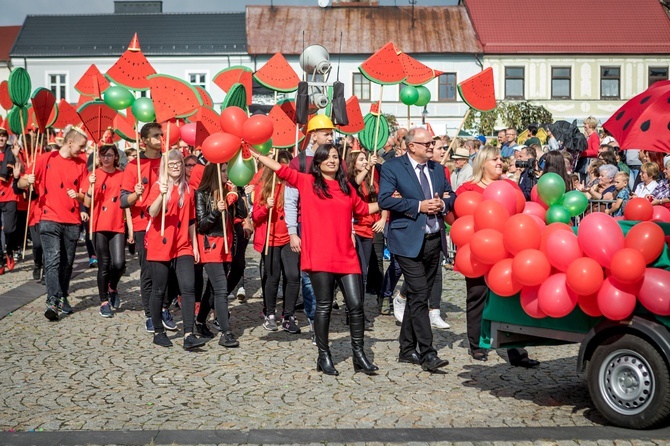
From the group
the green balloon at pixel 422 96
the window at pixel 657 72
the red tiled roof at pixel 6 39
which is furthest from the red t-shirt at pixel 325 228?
the red tiled roof at pixel 6 39

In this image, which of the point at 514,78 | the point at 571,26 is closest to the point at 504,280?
the point at 514,78

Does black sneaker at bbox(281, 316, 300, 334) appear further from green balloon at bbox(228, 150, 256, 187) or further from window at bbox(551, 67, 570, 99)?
window at bbox(551, 67, 570, 99)

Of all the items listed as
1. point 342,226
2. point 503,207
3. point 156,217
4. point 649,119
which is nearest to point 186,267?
point 156,217

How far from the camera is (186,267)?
8.87 metres

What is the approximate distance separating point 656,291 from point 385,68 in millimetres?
5160

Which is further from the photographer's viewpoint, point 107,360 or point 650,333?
point 107,360

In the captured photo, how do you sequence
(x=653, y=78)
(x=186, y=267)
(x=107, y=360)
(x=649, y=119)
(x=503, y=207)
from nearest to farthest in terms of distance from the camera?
(x=649, y=119) → (x=503, y=207) → (x=107, y=360) → (x=186, y=267) → (x=653, y=78)

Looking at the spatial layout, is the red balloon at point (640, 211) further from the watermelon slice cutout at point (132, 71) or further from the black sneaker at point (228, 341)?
the watermelon slice cutout at point (132, 71)

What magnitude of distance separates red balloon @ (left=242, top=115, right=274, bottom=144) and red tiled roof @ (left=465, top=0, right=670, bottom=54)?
42.6 metres

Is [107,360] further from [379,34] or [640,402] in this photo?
[379,34]

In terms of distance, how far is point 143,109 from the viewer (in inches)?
397

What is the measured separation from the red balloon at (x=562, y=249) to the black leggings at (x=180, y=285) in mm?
3780

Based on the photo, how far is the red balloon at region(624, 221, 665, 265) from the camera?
19.0 ft

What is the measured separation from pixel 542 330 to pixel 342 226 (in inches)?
77.0
